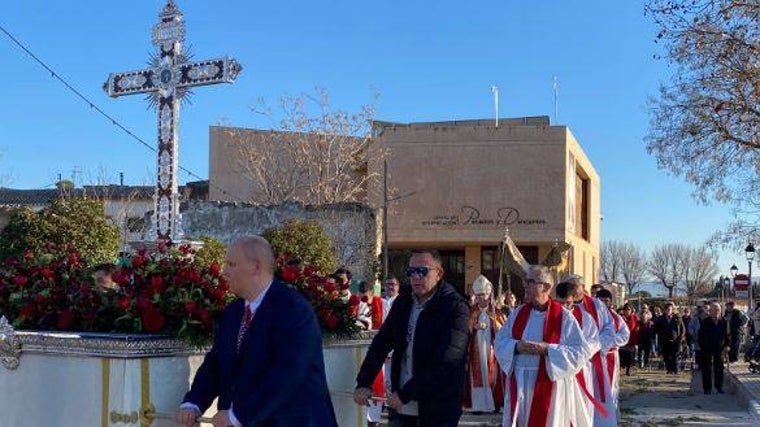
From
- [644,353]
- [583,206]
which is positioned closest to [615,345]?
[644,353]

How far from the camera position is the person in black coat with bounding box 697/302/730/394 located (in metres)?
18.4

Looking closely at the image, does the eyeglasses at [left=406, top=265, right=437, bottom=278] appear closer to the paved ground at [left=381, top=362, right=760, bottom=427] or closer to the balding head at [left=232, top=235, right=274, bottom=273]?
the balding head at [left=232, top=235, right=274, bottom=273]

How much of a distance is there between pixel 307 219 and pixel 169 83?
18759 mm

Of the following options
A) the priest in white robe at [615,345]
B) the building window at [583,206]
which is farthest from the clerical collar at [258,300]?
the building window at [583,206]

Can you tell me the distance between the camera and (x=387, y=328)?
623 centimetres

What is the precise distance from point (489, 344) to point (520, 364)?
5.52 meters

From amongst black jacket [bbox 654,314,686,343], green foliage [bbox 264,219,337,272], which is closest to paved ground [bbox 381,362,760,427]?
black jacket [bbox 654,314,686,343]

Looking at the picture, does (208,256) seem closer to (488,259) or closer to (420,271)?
(420,271)

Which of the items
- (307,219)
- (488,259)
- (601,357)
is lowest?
(601,357)

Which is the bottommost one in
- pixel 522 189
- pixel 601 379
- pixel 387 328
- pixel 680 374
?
pixel 680 374

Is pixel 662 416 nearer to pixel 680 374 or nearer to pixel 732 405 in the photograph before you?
pixel 732 405

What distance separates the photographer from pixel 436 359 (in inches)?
227

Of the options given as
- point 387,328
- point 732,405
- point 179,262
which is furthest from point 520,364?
point 732,405

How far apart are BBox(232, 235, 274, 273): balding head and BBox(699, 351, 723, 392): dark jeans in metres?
15.6
